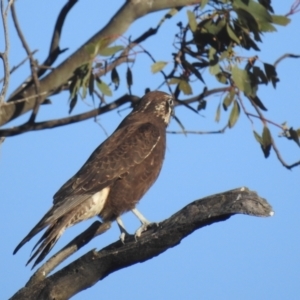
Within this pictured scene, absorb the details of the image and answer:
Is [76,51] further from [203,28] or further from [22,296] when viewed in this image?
[22,296]

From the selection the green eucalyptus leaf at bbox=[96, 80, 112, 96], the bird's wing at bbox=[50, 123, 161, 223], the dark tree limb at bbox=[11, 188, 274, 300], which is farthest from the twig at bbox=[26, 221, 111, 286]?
the green eucalyptus leaf at bbox=[96, 80, 112, 96]

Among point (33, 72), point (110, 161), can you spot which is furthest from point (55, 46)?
point (110, 161)

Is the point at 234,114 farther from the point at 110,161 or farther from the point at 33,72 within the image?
the point at 33,72

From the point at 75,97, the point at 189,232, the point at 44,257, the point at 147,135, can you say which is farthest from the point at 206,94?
the point at 189,232

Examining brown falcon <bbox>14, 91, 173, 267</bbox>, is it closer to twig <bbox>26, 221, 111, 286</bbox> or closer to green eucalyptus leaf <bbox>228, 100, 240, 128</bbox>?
twig <bbox>26, 221, 111, 286</bbox>

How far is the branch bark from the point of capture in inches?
229

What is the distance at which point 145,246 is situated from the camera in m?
4.23

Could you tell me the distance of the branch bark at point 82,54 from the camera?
229 inches

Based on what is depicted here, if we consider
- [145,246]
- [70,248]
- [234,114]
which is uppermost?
[234,114]

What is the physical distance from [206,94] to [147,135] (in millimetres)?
414

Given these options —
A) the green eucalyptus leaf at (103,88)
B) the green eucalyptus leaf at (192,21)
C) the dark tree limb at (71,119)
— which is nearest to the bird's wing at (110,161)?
the dark tree limb at (71,119)

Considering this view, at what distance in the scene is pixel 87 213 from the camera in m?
5.46

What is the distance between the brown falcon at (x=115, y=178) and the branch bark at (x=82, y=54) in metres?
0.46

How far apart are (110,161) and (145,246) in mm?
1490
